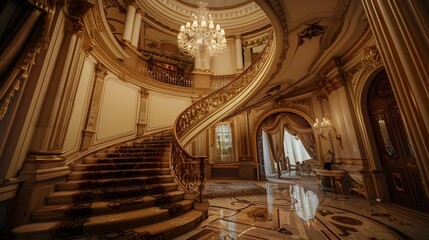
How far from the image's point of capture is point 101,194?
2383mm

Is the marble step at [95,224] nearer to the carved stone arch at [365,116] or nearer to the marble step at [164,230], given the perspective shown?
the marble step at [164,230]

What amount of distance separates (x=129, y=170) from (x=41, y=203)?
4.08 feet

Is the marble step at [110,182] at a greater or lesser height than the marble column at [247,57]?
lesser

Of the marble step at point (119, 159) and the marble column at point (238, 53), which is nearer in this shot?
the marble step at point (119, 159)

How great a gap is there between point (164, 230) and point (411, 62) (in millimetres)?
2739

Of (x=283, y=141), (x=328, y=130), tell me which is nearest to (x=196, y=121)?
(x=328, y=130)

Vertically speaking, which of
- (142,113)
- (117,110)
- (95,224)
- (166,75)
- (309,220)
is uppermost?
(166,75)

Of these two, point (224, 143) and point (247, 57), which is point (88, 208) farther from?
point (247, 57)

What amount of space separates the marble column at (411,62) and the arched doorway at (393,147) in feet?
9.52

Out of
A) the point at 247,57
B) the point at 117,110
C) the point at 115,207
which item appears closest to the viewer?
the point at 115,207

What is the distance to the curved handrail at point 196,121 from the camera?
3018 mm

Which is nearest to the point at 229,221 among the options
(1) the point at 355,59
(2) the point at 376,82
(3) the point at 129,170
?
(3) the point at 129,170

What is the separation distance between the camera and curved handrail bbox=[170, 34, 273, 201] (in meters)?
3.02

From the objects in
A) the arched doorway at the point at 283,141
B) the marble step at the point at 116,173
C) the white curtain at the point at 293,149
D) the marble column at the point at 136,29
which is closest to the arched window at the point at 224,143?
the arched doorway at the point at 283,141
